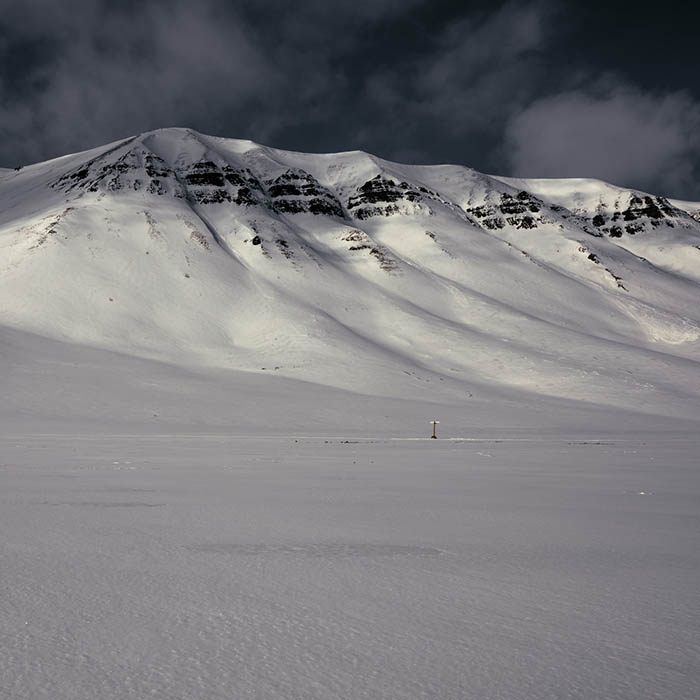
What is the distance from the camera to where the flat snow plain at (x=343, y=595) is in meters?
2.13

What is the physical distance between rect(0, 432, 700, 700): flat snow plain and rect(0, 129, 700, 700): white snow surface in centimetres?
2

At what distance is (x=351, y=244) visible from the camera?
101375 mm

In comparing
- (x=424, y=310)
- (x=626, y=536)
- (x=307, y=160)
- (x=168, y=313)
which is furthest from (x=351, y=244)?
(x=626, y=536)

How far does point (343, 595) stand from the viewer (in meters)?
3.08

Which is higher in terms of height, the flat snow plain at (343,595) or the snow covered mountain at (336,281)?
the snow covered mountain at (336,281)

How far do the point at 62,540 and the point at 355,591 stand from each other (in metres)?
2.13

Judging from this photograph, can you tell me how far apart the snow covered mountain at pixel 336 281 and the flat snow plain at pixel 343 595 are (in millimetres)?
37403

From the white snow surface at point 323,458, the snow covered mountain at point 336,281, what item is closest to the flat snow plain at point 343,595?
the white snow surface at point 323,458

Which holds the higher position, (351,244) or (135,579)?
(351,244)

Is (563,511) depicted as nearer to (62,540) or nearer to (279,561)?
(279,561)

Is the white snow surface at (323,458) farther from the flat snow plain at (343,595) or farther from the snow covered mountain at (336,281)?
the snow covered mountain at (336,281)

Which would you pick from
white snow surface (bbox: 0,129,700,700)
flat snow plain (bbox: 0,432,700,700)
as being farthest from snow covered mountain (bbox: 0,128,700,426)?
flat snow plain (bbox: 0,432,700,700)

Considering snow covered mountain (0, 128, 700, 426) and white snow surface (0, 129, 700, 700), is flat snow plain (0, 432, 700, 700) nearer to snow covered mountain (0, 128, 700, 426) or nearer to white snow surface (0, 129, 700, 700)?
white snow surface (0, 129, 700, 700)

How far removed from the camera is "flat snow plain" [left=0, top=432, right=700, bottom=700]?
2.13m
